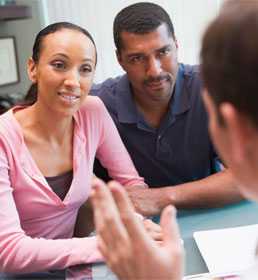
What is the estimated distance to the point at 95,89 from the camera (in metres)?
1.70

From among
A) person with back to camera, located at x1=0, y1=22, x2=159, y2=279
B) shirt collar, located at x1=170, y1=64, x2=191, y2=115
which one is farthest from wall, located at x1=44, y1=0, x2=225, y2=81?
person with back to camera, located at x1=0, y1=22, x2=159, y2=279

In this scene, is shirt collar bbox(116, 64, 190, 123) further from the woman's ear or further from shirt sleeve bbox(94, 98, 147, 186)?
the woman's ear

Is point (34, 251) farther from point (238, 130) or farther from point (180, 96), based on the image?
point (180, 96)

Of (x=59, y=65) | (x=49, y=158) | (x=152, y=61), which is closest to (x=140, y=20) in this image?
(x=152, y=61)

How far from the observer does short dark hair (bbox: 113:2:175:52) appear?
4.91 ft

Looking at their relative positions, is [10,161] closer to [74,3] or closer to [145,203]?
[145,203]


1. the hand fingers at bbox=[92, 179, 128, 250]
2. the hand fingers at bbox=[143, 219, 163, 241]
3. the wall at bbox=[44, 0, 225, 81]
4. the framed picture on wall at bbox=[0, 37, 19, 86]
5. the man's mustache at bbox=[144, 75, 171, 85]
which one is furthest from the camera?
the framed picture on wall at bbox=[0, 37, 19, 86]

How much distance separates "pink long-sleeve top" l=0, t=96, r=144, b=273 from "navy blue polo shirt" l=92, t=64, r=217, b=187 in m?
0.11

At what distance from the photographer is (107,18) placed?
2898 mm

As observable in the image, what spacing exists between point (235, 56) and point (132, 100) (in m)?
1.17

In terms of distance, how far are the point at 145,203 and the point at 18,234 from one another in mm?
388

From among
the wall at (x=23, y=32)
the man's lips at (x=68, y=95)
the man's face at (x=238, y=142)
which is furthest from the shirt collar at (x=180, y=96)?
the wall at (x=23, y=32)

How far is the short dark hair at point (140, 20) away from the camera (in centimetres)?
150

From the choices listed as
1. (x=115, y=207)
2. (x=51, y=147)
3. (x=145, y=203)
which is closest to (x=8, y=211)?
(x=51, y=147)
